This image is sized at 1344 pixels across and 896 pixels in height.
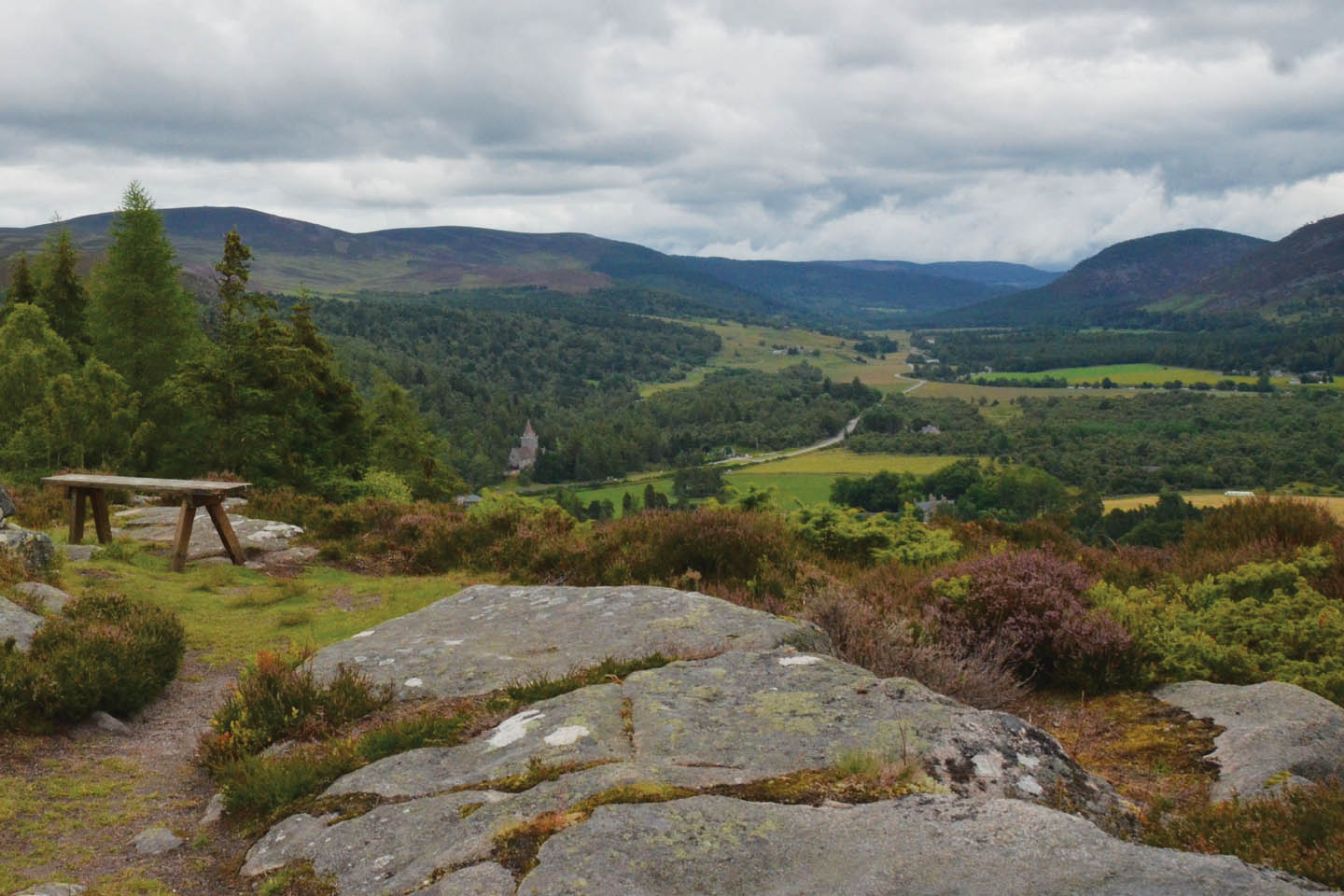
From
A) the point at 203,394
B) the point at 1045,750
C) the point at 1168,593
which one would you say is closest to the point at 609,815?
the point at 1045,750

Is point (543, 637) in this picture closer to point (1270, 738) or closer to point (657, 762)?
point (657, 762)

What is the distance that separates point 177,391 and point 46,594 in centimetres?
2017

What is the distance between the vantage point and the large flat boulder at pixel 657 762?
14.8 feet

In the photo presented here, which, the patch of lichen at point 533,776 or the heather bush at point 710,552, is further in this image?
the heather bush at point 710,552

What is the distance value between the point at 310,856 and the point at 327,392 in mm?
27715

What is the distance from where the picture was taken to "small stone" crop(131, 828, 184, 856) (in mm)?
5215

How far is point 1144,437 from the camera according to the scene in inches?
4513

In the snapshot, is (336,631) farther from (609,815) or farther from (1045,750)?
(1045,750)

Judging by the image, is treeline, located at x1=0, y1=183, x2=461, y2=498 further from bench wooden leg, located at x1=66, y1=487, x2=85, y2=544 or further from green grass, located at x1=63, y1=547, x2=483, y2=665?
green grass, located at x1=63, y1=547, x2=483, y2=665

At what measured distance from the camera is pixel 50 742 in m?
6.92

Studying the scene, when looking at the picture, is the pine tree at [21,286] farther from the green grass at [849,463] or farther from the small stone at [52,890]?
the green grass at [849,463]

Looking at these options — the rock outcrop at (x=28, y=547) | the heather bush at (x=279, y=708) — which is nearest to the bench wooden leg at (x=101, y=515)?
the rock outcrop at (x=28, y=547)

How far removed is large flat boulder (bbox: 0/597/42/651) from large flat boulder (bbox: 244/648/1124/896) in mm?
4825

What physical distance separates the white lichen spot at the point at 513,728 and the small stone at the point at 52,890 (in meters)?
2.25
